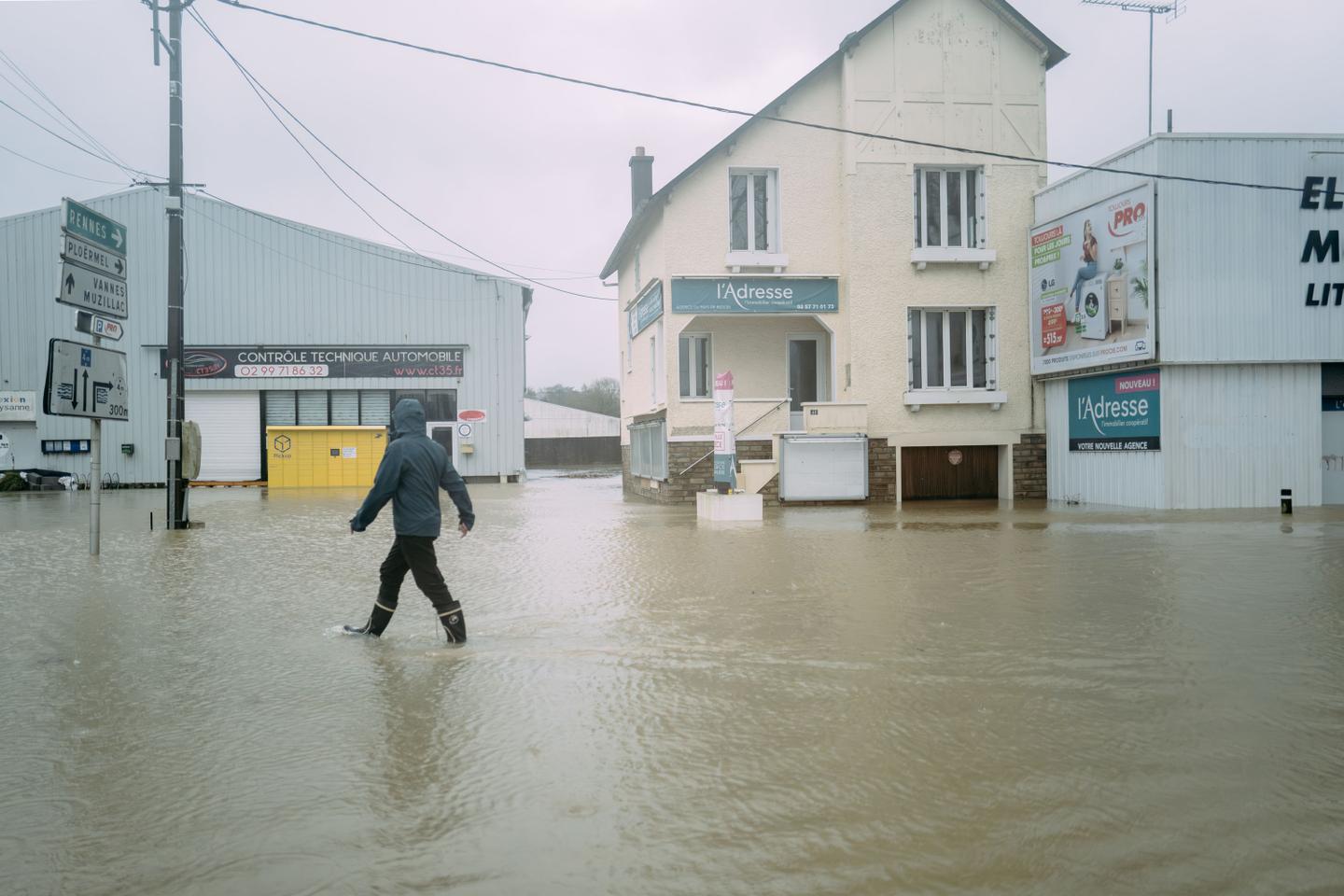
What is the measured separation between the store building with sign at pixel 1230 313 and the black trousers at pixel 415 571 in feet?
45.0

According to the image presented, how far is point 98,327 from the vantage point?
40.1ft

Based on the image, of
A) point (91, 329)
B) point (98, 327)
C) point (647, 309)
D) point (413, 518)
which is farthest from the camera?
point (647, 309)

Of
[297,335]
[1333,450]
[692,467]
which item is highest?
[297,335]

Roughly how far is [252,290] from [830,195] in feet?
68.3

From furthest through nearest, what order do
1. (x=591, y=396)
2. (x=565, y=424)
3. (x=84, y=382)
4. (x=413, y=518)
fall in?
(x=591, y=396) → (x=565, y=424) → (x=84, y=382) → (x=413, y=518)

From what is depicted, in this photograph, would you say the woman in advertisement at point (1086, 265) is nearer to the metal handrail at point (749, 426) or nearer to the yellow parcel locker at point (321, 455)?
the metal handrail at point (749, 426)

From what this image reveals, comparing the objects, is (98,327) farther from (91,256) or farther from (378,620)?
(378,620)

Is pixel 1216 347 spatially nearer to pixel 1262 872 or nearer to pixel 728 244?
pixel 728 244

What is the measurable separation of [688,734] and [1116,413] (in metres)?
15.4

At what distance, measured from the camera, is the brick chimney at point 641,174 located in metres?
27.0

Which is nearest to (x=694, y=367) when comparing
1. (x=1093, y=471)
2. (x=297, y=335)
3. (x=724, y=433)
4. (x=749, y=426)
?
(x=749, y=426)

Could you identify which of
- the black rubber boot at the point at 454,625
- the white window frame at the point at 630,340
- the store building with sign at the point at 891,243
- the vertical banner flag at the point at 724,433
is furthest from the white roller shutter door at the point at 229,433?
the black rubber boot at the point at 454,625

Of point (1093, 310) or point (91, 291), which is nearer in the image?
point (91, 291)

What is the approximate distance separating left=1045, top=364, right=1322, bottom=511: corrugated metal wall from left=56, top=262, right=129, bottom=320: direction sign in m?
15.5
